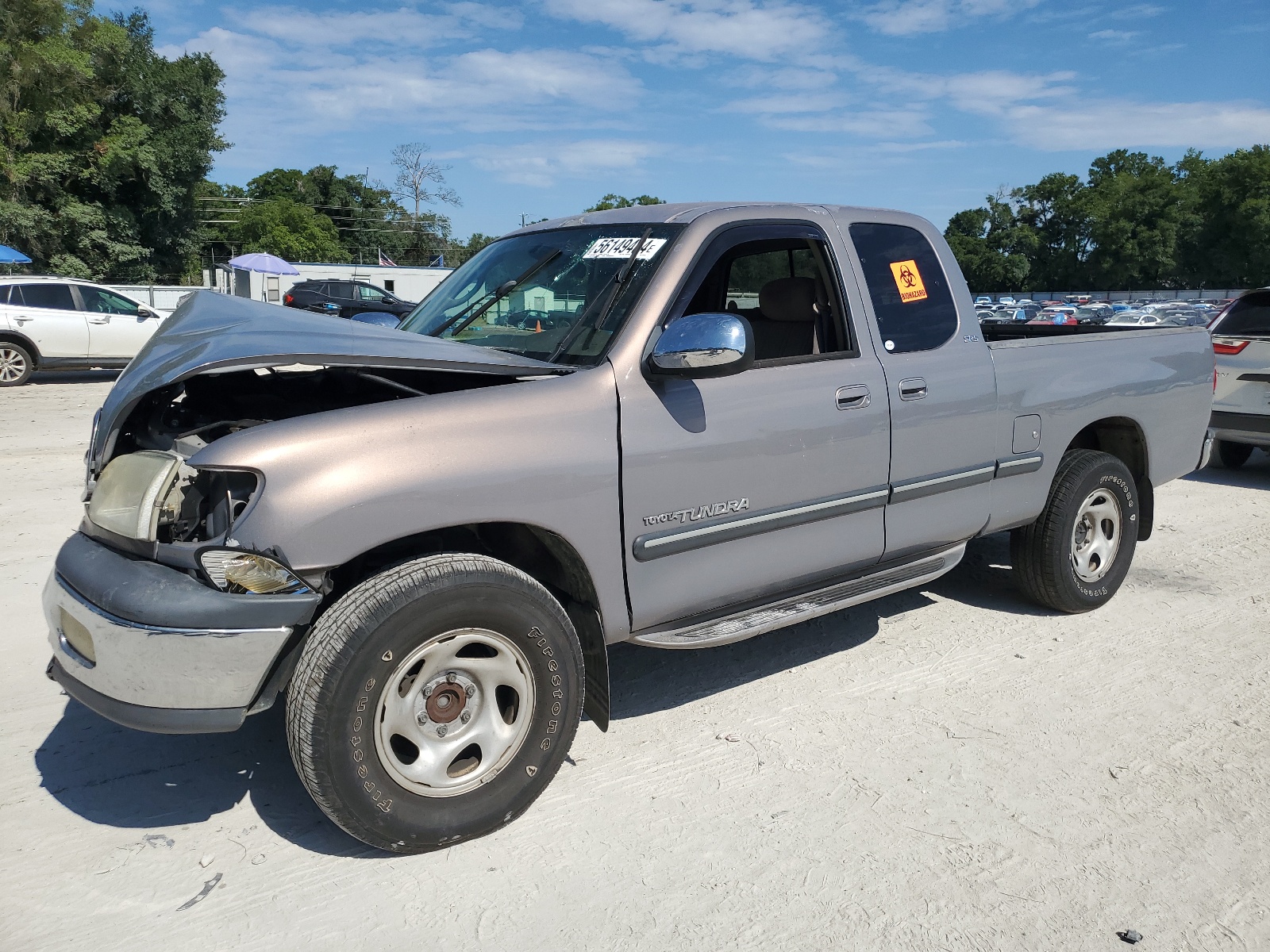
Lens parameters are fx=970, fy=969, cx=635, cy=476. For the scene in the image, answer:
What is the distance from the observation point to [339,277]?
3922 cm

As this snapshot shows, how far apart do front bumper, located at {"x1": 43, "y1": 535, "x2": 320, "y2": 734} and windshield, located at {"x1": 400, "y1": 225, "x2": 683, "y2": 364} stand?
4.45 ft

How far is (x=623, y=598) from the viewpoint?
10.7 ft

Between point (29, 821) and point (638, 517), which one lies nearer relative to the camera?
point (29, 821)

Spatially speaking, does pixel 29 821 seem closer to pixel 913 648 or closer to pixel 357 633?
pixel 357 633

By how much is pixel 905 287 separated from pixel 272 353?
8.69ft

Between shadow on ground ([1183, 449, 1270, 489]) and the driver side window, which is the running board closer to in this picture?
the driver side window

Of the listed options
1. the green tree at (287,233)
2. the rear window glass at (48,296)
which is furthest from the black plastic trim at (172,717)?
the green tree at (287,233)

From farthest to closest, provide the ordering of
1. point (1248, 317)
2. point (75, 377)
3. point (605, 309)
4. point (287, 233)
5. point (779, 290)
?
1. point (287, 233)
2. point (75, 377)
3. point (1248, 317)
4. point (779, 290)
5. point (605, 309)

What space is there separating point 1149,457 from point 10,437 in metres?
10.0

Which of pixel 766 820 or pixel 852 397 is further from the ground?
pixel 852 397

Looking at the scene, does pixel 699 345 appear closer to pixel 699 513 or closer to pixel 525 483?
pixel 699 513

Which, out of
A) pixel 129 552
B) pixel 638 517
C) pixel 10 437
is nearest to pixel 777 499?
pixel 638 517

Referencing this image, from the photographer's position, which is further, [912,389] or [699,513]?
[912,389]

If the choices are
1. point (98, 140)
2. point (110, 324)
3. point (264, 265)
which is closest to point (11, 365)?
point (110, 324)
